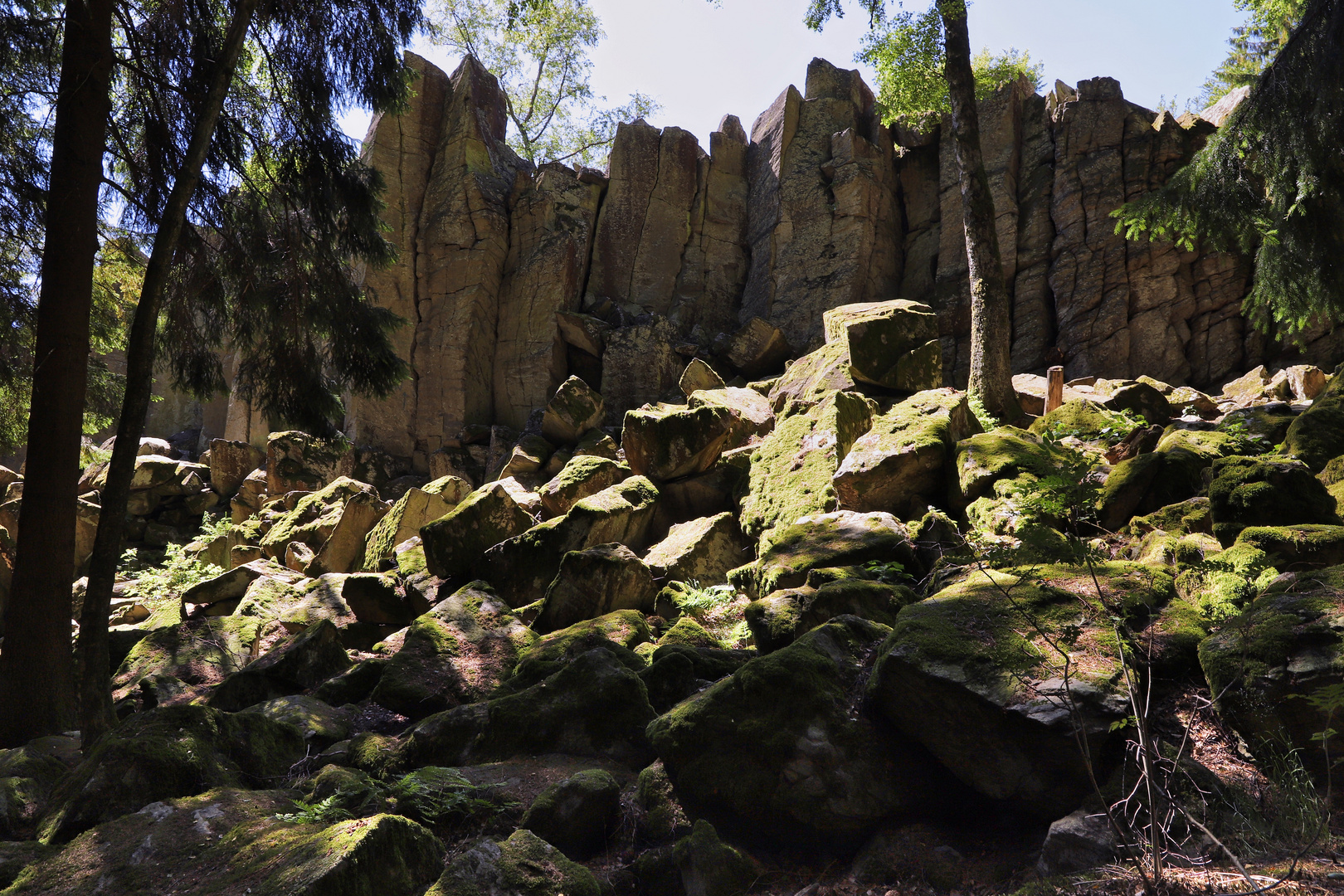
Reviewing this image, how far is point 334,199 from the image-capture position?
29.6 feet

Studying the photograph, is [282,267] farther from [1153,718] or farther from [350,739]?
[1153,718]

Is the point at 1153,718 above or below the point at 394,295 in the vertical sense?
below

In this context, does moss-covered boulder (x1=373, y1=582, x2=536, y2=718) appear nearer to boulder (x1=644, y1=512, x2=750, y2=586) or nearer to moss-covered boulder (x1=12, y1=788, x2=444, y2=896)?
boulder (x1=644, y1=512, x2=750, y2=586)

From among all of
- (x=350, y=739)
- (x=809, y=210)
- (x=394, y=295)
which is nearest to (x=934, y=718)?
(x=350, y=739)

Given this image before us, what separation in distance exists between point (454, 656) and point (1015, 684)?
4.62m

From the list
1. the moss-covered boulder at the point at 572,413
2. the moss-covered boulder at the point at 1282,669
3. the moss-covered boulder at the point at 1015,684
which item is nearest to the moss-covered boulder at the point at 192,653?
the moss-covered boulder at the point at 1015,684

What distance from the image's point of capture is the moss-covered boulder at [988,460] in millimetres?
7246

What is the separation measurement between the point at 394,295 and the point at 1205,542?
1814cm

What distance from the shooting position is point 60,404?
21.8 ft

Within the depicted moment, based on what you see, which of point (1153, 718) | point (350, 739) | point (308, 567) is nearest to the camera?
point (1153, 718)

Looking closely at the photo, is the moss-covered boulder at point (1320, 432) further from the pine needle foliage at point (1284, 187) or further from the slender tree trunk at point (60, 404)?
the slender tree trunk at point (60, 404)

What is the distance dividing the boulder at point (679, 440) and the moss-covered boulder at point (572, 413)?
174 inches

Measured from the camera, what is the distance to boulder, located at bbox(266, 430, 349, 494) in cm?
1714

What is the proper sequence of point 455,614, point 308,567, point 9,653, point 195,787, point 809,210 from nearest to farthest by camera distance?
point 195,787, point 9,653, point 455,614, point 308,567, point 809,210
